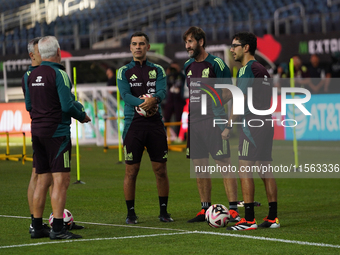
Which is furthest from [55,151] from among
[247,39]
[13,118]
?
[13,118]

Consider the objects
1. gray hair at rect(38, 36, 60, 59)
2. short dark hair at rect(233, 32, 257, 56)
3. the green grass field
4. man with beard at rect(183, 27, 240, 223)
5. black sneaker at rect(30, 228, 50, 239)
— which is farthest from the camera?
man with beard at rect(183, 27, 240, 223)

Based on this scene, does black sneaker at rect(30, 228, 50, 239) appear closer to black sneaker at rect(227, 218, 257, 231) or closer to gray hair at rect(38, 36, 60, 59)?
gray hair at rect(38, 36, 60, 59)

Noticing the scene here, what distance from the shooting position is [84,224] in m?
7.19

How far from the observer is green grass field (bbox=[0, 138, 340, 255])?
569 centimetres

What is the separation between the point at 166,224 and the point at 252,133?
4.97 feet

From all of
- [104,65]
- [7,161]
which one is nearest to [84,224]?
[7,161]

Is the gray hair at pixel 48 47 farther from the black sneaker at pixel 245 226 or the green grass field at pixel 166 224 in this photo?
the black sneaker at pixel 245 226

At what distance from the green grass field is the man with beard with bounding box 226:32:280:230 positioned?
242 mm

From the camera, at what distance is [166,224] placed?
7.14 metres

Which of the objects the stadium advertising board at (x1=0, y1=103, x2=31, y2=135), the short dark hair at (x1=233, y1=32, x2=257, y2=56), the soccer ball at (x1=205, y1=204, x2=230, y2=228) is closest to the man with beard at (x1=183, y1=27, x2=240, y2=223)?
the soccer ball at (x1=205, y1=204, x2=230, y2=228)

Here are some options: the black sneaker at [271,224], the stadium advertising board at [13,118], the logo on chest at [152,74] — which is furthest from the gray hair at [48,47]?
the stadium advertising board at [13,118]

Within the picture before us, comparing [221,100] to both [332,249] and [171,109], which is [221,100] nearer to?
[332,249]

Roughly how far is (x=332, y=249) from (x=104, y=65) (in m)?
18.8

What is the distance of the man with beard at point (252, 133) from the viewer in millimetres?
6594
